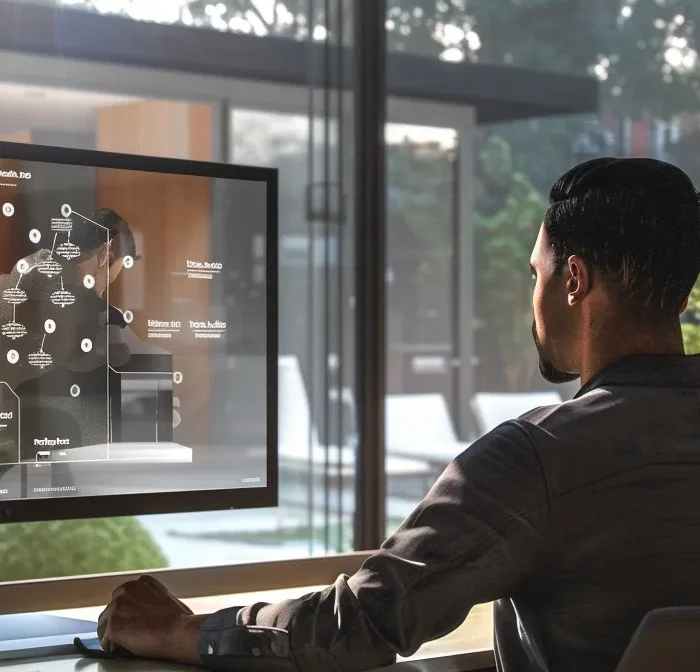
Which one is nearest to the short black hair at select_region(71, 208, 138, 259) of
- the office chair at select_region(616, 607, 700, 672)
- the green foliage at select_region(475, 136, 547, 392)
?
the office chair at select_region(616, 607, 700, 672)

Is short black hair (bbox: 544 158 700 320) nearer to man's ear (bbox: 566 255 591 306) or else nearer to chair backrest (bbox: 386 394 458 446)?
man's ear (bbox: 566 255 591 306)

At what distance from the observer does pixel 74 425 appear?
159cm

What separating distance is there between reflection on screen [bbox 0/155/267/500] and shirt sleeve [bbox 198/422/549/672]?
0.55m

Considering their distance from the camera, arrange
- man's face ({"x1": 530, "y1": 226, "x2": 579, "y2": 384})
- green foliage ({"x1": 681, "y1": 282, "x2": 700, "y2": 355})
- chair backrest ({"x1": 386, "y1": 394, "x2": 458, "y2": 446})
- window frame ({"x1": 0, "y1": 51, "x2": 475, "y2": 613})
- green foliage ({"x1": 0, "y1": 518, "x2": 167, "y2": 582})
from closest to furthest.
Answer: man's face ({"x1": 530, "y1": 226, "x2": 579, "y2": 384}) → window frame ({"x1": 0, "y1": 51, "x2": 475, "y2": 613}) → green foliage ({"x1": 0, "y1": 518, "x2": 167, "y2": 582}) → green foliage ({"x1": 681, "y1": 282, "x2": 700, "y2": 355}) → chair backrest ({"x1": 386, "y1": 394, "x2": 458, "y2": 446})

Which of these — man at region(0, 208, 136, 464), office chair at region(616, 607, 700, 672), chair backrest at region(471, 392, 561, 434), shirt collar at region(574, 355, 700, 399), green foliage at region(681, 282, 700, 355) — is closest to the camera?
office chair at region(616, 607, 700, 672)

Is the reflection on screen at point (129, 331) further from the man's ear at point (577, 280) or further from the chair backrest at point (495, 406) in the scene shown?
the chair backrest at point (495, 406)

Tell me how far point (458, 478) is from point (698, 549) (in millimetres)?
270

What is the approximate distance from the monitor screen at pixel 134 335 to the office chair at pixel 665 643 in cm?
79

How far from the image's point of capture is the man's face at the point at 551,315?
135 cm

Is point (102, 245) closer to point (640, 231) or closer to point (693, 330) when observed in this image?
point (640, 231)

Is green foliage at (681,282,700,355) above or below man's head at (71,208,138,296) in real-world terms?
below

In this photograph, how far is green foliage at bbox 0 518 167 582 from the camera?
1.99 m

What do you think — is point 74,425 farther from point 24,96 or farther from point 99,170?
point 24,96

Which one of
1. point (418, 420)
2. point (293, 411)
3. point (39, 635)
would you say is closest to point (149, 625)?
point (39, 635)
